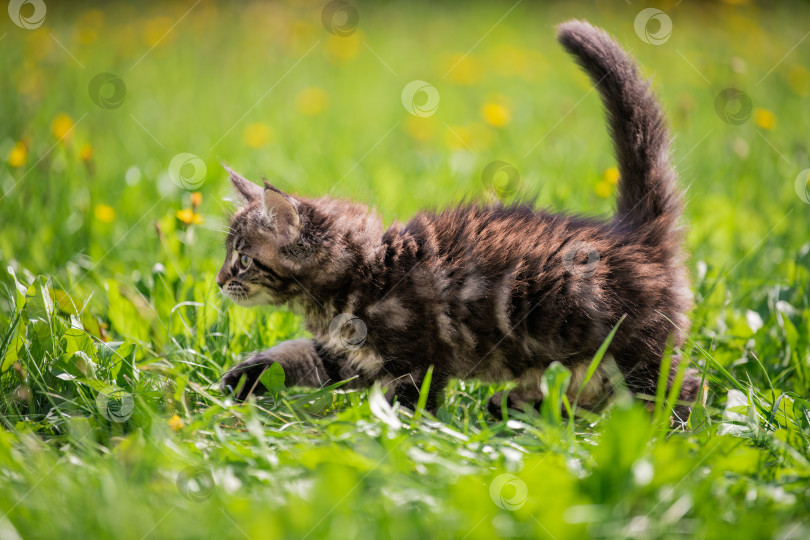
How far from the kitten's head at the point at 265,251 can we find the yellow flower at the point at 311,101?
257cm

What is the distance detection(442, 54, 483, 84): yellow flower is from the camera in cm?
541

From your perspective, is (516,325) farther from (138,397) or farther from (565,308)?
(138,397)

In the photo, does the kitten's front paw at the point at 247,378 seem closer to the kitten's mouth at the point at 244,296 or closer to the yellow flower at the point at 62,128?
the kitten's mouth at the point at 244,296

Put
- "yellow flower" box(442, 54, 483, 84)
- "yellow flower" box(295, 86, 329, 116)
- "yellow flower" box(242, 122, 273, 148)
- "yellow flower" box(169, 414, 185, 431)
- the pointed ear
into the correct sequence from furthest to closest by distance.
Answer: "yellow flower" box(442, 54, 483, 84), "yellow flower" box(295, 86, 329, 116), "yellow flower" box(242, 122, 273, 148), the pointed ear, "yellow flower" box(169, 414, 185, 431)

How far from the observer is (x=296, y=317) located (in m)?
2.57

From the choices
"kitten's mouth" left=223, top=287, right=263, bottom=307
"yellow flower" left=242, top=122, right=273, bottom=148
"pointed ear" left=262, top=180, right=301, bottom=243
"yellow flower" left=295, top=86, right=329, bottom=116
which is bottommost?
"kitten's mouth" left=223, top=287, right=263, bottom=307

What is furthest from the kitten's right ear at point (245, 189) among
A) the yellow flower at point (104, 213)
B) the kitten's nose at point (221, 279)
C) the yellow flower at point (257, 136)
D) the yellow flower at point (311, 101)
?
the yellow flower at point (311, 101)

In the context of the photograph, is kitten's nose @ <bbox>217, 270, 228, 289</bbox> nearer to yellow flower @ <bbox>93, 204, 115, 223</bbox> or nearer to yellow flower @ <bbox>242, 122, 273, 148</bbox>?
yellow flower @ <bbox>93, 204, 115, 223</bbox>

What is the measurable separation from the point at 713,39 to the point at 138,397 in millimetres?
6277

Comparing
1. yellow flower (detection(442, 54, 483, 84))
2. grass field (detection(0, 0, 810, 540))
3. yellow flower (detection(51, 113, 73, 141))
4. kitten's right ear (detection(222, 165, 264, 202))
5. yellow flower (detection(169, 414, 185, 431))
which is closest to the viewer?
grass field (detection(0, 0, 810, 540))

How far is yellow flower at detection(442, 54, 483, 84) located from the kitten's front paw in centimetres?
381

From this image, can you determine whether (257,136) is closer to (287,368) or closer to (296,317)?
(296,317)

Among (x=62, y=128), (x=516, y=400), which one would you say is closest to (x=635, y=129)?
(x=516, y=400)

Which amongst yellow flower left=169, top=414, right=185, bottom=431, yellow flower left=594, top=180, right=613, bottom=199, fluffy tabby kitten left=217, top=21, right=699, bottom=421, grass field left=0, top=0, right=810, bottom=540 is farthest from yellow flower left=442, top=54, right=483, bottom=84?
yellow flower left=169, top=414, right=185, bottom=431
